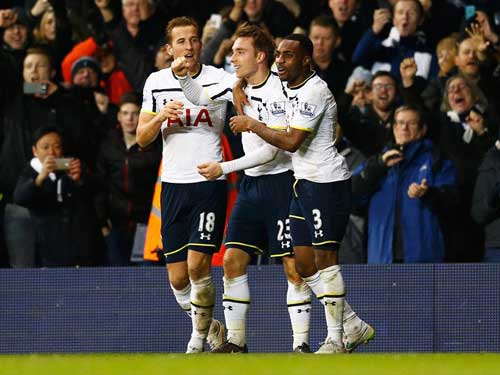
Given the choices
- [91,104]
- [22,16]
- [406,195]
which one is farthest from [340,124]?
[22,16]

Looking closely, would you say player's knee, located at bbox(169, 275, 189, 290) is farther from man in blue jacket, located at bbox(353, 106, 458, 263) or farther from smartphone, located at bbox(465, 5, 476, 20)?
smartphone, located at bbox(465, 5, 476, 20)

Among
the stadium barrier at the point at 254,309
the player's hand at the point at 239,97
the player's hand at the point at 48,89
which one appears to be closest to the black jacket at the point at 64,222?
the stadium barrier at the point at 254,309

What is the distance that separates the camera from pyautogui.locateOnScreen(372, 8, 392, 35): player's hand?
1536cm

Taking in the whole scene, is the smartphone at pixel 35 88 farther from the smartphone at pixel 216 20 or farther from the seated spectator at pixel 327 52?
the seated spectator at pixel 327 52

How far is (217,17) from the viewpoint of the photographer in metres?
16.0

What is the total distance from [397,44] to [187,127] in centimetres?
394

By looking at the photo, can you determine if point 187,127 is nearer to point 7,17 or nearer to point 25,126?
point 25,126

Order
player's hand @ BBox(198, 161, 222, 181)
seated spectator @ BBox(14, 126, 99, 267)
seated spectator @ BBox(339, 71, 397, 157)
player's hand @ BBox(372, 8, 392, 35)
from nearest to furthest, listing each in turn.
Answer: player's hand @ BBox(198, 161, 222, 181), seated spectator @ BBox(14, 126, 99, 267), seated spectator @ BBox(339, 71, 397, 157), player's hand @ BBox(372, 8, 392, 35)

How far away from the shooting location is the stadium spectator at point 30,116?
14.9 meters

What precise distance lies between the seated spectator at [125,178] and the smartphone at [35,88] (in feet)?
2.52

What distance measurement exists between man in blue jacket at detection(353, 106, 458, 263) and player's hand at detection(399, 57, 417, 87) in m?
0.96

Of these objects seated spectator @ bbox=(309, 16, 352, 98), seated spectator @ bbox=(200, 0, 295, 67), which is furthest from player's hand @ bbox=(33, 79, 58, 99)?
seated spectator @ bbox=(309, 16, 352, 98)

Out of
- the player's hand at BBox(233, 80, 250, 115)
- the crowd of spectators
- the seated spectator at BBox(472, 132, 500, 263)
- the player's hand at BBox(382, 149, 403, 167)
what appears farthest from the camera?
the crowd of spectators

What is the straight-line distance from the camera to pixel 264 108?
38.8 ft
